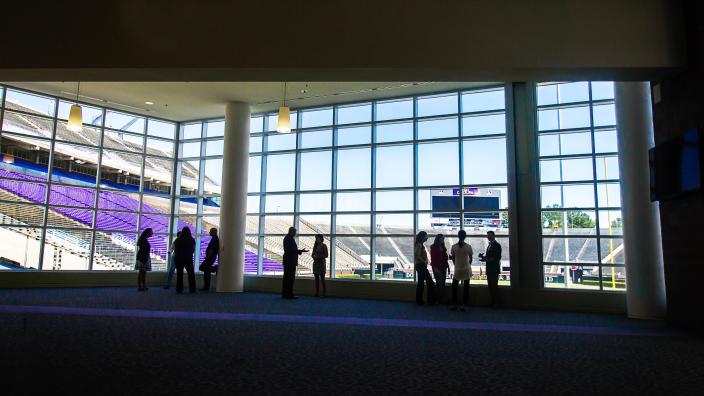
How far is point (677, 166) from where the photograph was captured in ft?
20.6

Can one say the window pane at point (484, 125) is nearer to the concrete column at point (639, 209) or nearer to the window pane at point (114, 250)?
the concrete column at point (639, 209)

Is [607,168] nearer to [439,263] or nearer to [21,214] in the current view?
[439,263]

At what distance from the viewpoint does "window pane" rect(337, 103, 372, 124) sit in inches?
490

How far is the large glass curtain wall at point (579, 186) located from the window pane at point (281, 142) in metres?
6.41

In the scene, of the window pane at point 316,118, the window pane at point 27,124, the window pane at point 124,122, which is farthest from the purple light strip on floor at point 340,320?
the window pane at point 124,122

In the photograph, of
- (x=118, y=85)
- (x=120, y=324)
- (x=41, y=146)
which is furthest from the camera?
(x=41, y=146)

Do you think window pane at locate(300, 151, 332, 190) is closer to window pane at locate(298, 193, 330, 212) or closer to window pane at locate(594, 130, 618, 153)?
window pane at locate(298, 193, 330, 212)

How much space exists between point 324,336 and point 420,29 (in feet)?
13.4

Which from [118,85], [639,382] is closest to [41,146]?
[118,85]

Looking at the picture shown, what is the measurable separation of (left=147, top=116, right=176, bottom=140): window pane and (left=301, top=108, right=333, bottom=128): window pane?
458 cm

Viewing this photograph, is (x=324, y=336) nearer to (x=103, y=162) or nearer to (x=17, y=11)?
(x=17, y=11)

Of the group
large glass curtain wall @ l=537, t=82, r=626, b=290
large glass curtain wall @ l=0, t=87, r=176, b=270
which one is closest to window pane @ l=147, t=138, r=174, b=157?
large glass curtain wall @ l=0, t=87, r=176, b=270

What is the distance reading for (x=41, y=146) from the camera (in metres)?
12.7

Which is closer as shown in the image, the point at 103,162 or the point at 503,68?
the point at 503,68
